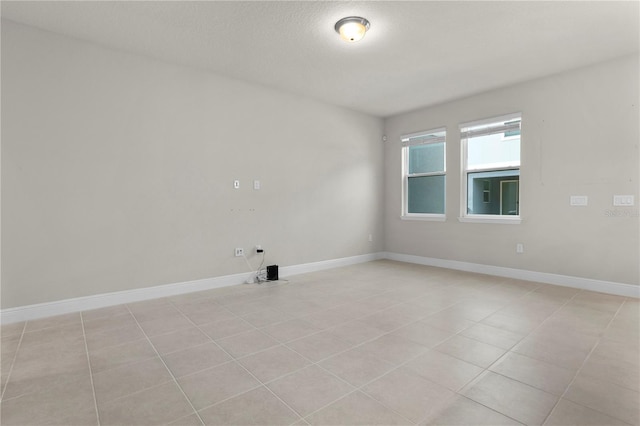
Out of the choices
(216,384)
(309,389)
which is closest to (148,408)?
(216,384)

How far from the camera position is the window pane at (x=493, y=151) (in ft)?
14.9

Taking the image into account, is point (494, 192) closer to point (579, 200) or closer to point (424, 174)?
point (579, 200)

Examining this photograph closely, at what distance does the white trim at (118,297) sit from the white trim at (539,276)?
2.32 m

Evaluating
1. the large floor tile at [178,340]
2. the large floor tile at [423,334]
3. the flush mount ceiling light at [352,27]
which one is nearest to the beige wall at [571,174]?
the large floor tile at [423,334]

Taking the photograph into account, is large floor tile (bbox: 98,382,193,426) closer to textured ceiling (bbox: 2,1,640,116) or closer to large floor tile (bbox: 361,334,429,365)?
large floor tile (bbox: 361,334,429,365)

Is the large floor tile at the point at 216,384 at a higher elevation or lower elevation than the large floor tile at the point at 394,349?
higher

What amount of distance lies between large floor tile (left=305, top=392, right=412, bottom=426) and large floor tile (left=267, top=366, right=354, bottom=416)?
0.17ft

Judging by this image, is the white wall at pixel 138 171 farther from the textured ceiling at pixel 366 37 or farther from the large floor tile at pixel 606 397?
the large floor tile at pixel 606 397

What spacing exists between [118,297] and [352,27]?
11.8 ft

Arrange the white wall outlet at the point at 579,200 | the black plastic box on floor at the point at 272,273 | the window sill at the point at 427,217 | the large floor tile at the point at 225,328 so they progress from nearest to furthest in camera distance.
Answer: the large floor tile at the point at 225,328 < the white wall outlet at the point at 579,200 < the black plastic box on floor at the point at 272,273 < the window sill at the point at 427,217

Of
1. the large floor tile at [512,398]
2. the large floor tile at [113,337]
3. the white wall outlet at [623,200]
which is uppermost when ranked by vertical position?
the white wall outlet at [623,200]

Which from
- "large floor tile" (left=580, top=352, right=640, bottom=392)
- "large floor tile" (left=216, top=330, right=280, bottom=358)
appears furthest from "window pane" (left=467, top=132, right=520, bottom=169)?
"large floor tile" (left=216, top=330, right=280, bottom=358)

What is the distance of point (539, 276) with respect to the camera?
424 cm

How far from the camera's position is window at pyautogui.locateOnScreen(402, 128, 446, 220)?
544cm
